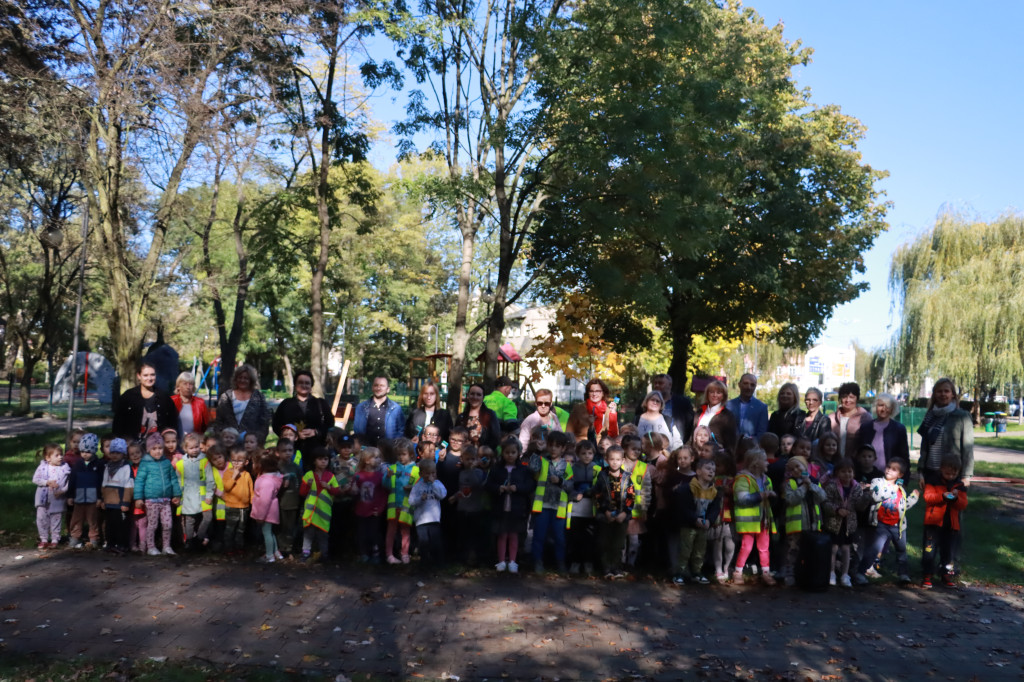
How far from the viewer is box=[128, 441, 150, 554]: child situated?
984 centimetres

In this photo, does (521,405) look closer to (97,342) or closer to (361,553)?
(361,553)

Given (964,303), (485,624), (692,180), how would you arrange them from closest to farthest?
1. (485,624)
2. (692,180)
3. (964,303)

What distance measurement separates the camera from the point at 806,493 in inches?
375

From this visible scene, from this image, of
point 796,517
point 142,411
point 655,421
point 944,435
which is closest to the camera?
point 796,517

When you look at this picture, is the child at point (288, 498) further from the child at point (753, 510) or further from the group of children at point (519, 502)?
the child at point (753, 510)

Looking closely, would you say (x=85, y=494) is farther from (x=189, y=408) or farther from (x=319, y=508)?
(x=319, y=508)

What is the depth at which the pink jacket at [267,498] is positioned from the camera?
31.8 ft

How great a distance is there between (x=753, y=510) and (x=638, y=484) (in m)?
1.16

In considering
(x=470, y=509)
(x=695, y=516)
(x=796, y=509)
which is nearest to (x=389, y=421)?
(x=470, y=509)

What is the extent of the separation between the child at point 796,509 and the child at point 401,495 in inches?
148

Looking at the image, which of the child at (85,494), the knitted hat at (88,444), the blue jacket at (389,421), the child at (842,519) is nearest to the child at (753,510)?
the child at (842,519)

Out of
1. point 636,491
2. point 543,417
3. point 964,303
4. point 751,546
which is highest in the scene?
point 964,303

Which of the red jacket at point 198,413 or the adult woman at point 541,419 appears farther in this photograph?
the red jacket at point 198,413

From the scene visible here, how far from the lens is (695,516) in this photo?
30.7 feet
